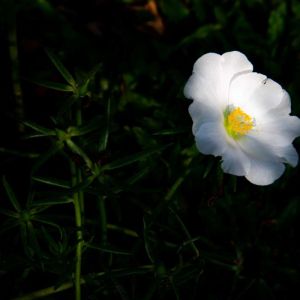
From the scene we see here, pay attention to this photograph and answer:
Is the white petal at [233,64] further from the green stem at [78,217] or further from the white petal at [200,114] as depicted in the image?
the green stem at [78,217]

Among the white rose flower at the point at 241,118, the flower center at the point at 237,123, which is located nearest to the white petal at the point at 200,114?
the white rose flower at the point at 241,118

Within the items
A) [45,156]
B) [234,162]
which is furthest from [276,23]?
[45,156]

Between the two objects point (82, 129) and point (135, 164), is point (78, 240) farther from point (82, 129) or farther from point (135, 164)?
point (135, 164)

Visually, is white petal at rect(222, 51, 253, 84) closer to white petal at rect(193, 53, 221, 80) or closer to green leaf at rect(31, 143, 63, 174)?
white petal at rect(193, 53, 221, 80)

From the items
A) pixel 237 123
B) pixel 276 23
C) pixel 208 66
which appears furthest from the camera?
pixel 276 23

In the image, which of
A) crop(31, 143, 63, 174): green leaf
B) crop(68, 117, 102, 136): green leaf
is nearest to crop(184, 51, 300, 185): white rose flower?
crop(68, 117, 102, 136): green leaf

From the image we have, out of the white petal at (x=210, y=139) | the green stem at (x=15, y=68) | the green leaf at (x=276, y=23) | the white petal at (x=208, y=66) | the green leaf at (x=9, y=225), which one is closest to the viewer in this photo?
the white petal at (x=210, y=139)
